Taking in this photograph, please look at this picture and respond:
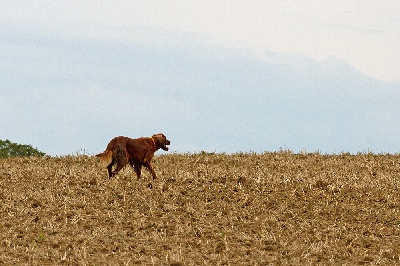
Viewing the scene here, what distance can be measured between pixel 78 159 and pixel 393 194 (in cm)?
1049

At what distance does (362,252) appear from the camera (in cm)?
1219

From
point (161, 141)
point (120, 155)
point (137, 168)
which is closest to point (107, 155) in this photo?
point (120, 155)

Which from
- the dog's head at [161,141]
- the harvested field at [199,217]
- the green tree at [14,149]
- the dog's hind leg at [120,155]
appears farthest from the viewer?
the green tree at [14,149]

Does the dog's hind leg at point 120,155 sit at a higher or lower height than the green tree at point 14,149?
lower

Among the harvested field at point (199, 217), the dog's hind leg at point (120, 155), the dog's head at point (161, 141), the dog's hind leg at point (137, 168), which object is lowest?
the harvested field at point (199, 217)

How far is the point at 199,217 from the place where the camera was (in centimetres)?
1386

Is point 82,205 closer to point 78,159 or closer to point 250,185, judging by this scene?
point 250,185

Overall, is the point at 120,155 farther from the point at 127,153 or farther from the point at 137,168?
the point at 137,168

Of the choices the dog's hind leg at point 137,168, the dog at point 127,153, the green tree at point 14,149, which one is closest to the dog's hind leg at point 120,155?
the dog at point 127,153

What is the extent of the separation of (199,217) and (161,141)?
423 cm

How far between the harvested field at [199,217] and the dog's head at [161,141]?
75 centimetres

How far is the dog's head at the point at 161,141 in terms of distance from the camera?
1775cm

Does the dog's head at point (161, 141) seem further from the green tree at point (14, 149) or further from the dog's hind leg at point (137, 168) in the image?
the green tree at point (14, 149)

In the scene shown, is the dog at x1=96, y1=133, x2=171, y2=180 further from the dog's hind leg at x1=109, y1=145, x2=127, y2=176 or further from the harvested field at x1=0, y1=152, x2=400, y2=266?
the harvested field at x1=0, y1=152, x2=400, y2=266
